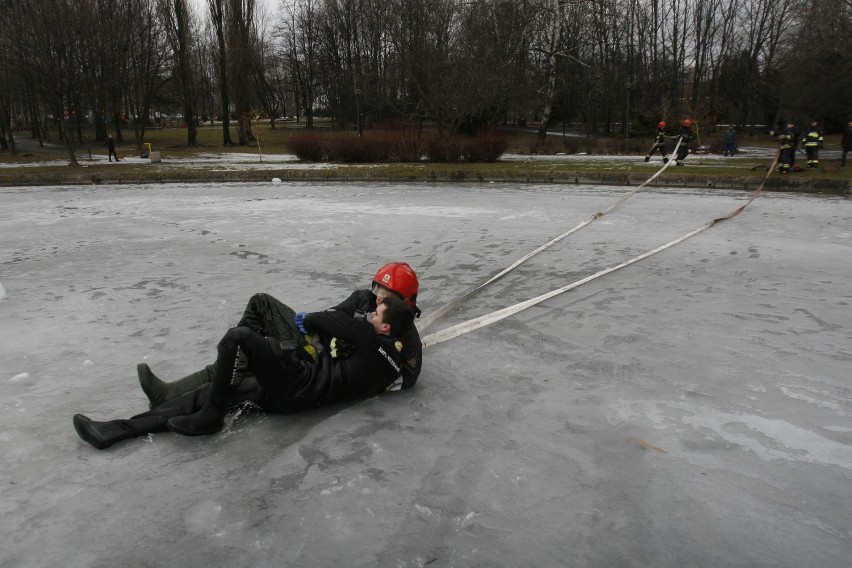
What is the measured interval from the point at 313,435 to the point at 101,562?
1.19 m

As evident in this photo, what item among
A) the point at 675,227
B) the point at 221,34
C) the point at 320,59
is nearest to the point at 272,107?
the point at 320,59

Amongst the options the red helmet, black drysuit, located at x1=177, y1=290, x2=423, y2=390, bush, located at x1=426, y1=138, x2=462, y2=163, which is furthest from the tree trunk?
the red helmet

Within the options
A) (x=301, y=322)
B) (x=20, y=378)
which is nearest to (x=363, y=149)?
(x=20, y=378)

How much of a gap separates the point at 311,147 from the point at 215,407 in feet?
73.1

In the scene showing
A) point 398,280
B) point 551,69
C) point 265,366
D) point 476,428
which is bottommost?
point 476,428

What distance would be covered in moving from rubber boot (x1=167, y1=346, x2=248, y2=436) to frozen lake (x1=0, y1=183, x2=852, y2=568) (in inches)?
2.9

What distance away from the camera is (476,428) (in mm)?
3480

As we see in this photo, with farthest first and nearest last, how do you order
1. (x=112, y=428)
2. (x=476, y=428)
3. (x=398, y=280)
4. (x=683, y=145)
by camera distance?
1. (x=683, y=145)
2. (x=398, y=280)
3. (x=476, y=428)
4. (x=112, y=428)

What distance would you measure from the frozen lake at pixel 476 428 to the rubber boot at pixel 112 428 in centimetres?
5

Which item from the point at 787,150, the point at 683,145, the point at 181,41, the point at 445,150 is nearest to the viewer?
the point at 787,150

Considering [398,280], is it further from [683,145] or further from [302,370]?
[683,145]

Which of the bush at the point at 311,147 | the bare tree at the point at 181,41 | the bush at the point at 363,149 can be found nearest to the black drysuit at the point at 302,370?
the bush at the point at 363,149

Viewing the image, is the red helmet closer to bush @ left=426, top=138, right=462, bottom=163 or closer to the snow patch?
the snow patch

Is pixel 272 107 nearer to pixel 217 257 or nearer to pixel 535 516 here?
pixel 217 257
